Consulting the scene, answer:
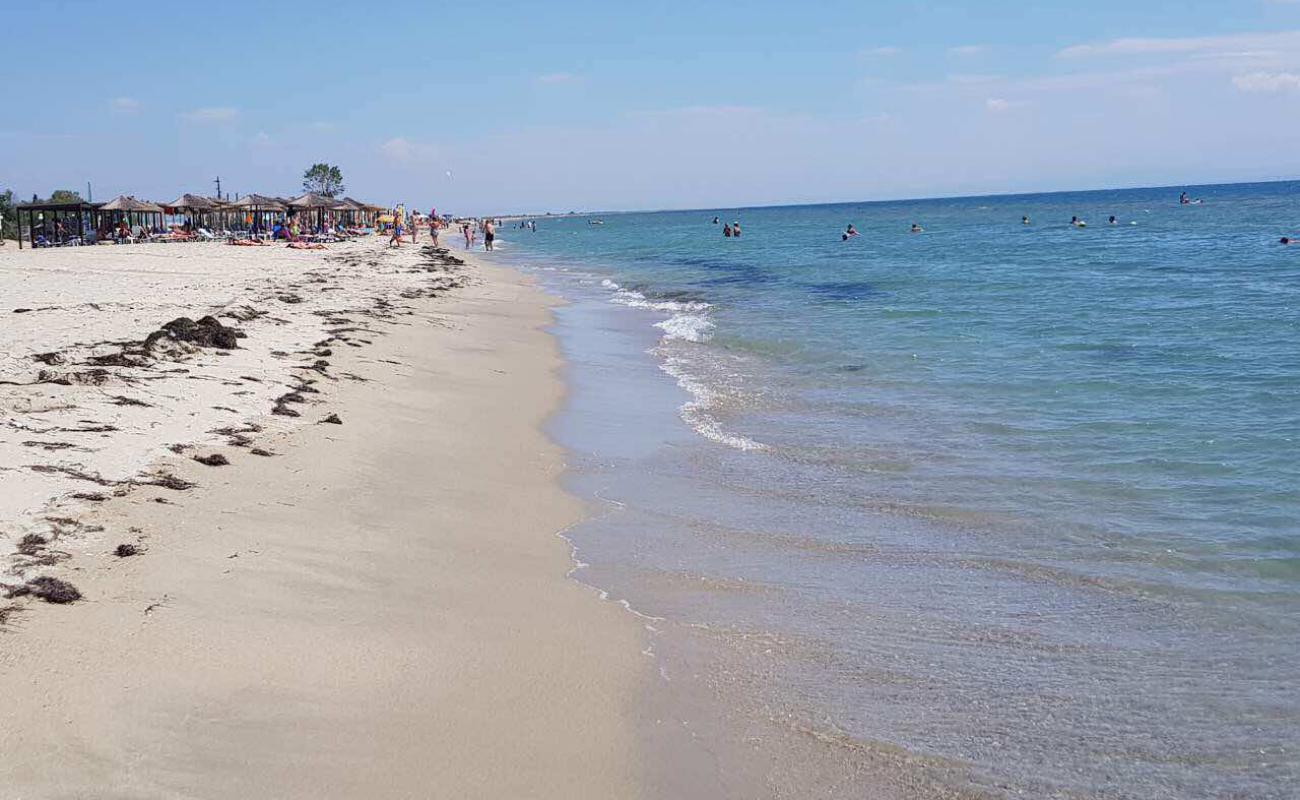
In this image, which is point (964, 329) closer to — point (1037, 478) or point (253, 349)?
point (1037, 478)

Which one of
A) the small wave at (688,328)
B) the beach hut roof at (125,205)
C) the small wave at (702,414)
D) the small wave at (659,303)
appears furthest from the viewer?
the beach hut roof at (125,205)

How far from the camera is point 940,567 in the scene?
258 inches

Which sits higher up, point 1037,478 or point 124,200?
point 124,200

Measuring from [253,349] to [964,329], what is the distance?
41.0 ft

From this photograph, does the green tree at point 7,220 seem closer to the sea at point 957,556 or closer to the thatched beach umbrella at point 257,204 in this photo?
the thatched beach umbrella at point 257,204

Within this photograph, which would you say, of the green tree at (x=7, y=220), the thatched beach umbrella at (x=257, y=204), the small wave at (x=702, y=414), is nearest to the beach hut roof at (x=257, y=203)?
the thatched beach umbrella at (x=257, y=204)

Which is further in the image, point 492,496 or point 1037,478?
point 1037,478

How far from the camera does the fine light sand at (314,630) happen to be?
12.1ft

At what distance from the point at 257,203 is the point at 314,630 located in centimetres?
5234

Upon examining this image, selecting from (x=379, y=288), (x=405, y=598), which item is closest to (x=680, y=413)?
(x=405, y=598)

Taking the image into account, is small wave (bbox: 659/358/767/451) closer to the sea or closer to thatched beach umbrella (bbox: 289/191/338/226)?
the sea

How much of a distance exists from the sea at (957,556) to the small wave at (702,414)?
58 mm

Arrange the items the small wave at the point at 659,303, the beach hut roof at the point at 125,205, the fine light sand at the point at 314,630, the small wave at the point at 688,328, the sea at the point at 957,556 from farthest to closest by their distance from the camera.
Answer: the beach hut roof at the point at 125,205, the small wave at the point at 659,303, the small wave at the point at 688,328, the sea at the point at 957,556, the fine light sand at the point at 314,630

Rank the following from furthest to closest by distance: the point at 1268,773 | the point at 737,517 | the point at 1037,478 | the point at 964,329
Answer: the point at 964,329
the point at 1037,478
the point at 737,517
the point at 1268,773
